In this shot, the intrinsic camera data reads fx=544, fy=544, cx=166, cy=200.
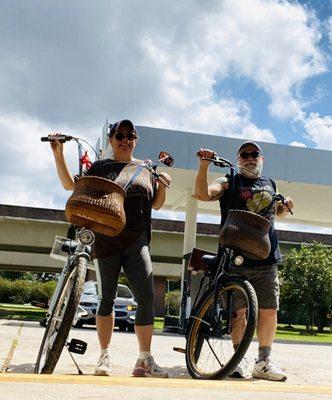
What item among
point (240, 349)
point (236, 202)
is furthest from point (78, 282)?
point (236, 202)

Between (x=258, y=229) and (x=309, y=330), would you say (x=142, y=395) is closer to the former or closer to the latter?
(x=258, y=229)

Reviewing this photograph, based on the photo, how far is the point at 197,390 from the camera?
2.41 m

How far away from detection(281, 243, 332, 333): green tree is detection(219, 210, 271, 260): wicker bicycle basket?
31.0 m

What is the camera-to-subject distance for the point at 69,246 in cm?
374

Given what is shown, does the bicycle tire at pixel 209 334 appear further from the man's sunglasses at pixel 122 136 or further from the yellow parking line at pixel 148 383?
the man's sunglasses at pixel 122 136

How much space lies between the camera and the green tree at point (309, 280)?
110 feet

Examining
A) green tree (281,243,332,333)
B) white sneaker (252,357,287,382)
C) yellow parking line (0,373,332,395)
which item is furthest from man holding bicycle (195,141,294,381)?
green tree (281,243,332,333)

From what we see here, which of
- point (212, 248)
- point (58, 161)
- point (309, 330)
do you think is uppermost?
point (212, 248)

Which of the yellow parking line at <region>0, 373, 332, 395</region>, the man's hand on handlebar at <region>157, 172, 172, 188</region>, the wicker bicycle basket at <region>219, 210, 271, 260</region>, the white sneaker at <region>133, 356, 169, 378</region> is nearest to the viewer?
the yellow parking line at <region>0, 373, 332, 395</region>

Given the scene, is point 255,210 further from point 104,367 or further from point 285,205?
point 104,367

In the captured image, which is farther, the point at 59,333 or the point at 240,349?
the point at 240,349

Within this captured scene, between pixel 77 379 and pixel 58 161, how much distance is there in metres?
1.96

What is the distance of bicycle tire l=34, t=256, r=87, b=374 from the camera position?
10.4ft

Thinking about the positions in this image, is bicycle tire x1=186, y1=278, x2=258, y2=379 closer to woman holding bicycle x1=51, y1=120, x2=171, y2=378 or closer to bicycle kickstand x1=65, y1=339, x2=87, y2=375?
woman holding bicycle x1=51, y1=120, x2=171, y2=378
